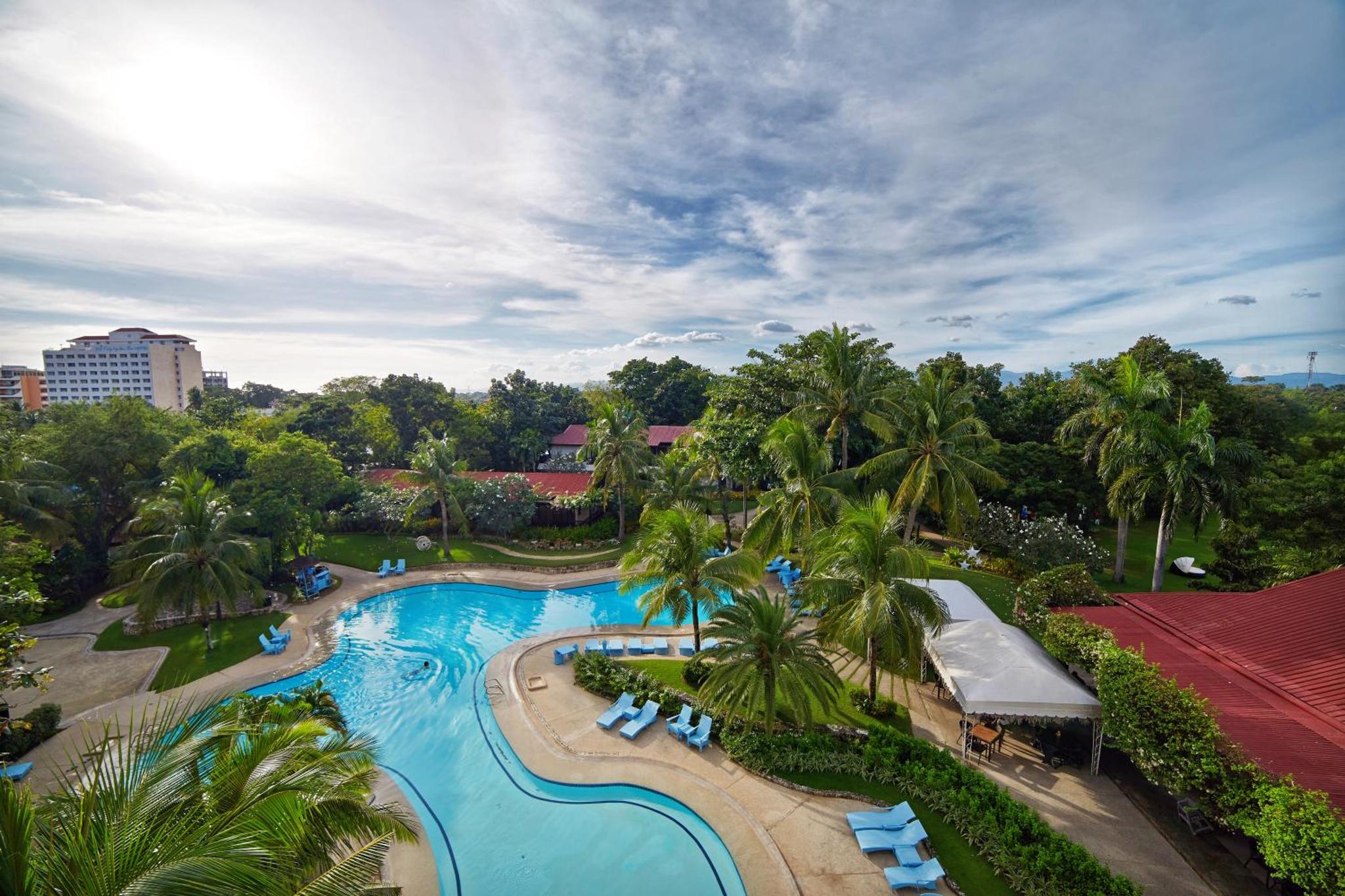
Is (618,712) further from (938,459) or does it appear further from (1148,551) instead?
(1148,551)

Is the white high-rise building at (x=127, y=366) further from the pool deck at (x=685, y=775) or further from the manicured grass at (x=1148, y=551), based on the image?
the manicured grass at (x=1148, y=551)

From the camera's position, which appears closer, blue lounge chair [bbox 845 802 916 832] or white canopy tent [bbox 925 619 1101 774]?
blue lounge chair [bbox 845 802 916 832]

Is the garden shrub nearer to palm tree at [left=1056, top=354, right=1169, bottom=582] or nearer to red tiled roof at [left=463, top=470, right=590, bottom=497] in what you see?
red tiled roof at [left=463, top=470, right=590, bottom=497]

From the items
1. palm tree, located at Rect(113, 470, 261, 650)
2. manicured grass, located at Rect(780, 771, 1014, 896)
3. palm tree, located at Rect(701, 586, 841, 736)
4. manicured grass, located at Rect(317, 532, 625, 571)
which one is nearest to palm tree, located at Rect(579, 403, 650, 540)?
manicured grass, located at Rect(317, 532, 625, 571)

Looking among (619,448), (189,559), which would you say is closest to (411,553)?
(189,559)

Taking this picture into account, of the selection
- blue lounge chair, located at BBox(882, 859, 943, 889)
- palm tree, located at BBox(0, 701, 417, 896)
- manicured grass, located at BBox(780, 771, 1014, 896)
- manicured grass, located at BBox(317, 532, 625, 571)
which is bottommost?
manicured grass, located at BBox(780, 771, 1014, 896)

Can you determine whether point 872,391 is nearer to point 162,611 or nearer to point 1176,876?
point 1176,876

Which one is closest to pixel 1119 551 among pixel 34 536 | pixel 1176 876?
pixel 1176 876
